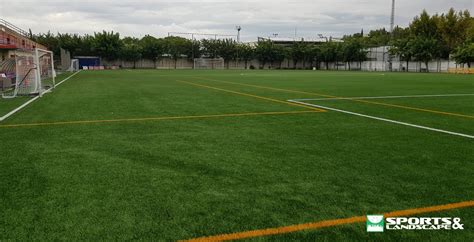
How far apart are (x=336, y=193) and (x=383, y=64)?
81805 millimetres

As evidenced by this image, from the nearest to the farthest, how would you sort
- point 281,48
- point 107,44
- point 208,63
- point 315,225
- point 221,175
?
point 315,225 → point 221,175 → point 107,44 → point 208,63 → point 281,48

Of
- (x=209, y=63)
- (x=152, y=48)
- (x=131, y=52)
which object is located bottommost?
(x=209, y=63)

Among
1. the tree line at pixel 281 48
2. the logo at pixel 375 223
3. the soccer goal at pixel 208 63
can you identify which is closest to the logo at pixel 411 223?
the logo at pixel 375 223

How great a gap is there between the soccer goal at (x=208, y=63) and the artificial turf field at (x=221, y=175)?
80.9 m

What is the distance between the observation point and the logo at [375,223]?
3.73 metres

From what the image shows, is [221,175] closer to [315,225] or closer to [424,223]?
[315,225]

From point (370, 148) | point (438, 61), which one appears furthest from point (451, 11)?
point (370, 148)

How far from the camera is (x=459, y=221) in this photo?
3908 millimetres

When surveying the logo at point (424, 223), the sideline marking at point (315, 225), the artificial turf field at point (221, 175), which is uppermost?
the artificial turf field at point (221, 175)

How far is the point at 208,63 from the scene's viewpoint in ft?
299

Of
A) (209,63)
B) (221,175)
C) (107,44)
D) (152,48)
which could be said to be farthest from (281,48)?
(221,175)

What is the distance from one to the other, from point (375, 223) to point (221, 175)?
6.93 feet

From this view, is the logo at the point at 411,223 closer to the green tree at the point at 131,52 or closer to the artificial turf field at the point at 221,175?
the artificial turf field at the point at 221,175

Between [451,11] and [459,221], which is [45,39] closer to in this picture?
[451,11]
